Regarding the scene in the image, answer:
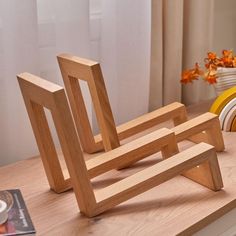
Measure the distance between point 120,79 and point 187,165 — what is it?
45 centimetres

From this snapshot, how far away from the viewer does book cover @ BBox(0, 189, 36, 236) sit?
2.86ft

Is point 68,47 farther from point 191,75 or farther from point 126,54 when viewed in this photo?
point 191,75

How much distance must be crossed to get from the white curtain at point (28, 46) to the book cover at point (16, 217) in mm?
236

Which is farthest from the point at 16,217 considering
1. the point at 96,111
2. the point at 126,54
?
the point at 126,54

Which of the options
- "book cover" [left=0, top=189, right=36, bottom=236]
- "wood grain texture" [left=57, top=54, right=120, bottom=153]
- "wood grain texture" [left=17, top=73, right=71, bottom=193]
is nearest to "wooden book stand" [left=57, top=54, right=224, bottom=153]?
"wood grain texture" [left=57, top=54, right=120, bottom=153]

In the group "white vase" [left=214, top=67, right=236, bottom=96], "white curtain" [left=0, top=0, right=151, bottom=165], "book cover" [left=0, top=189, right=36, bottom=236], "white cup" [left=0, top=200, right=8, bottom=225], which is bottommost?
"white vase" [left=214, top=67, right=236, bottom=96]

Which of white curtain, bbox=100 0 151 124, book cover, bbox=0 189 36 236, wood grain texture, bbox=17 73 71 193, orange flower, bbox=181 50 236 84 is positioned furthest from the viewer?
orange flower, bbox=181 50 236 84

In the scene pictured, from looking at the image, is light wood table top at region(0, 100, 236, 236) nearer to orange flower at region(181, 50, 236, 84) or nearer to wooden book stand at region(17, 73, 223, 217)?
wooden book stand at region(17, 73, 223, 217)

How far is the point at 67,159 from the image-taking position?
0.96 m

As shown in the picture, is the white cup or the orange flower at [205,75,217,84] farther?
the orange flower at [205,75,217,84]

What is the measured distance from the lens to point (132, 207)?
40.0 inches

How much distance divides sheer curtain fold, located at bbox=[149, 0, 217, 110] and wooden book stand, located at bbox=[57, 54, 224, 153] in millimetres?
205

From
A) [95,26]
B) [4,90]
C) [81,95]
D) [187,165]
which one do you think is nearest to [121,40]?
[95,26]

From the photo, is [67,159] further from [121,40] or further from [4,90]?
[121,40]
